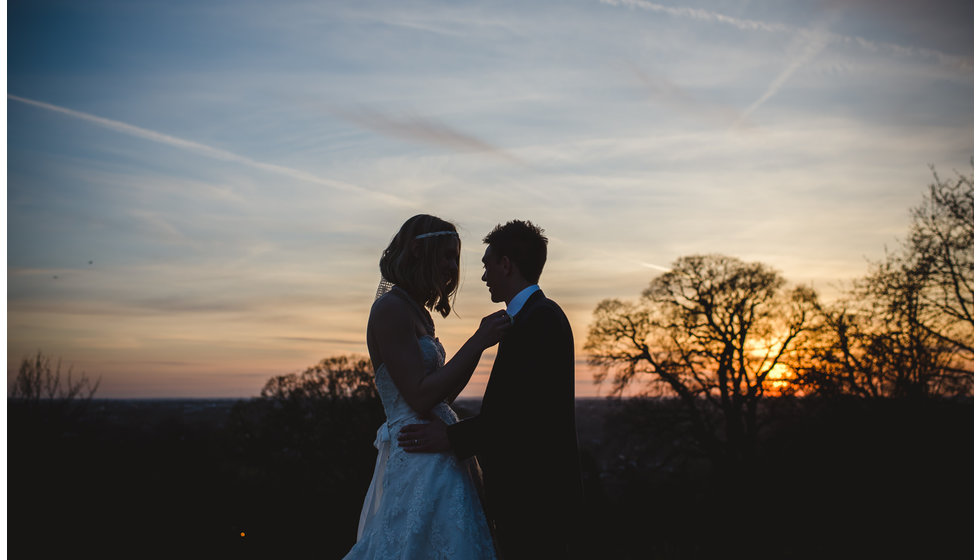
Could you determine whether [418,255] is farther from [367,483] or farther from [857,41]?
[367,483]

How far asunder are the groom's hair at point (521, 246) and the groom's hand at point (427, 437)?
0.89 meters

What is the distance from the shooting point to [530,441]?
10.5ft

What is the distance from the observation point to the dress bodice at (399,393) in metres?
3.51

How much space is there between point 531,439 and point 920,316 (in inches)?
Result: 770

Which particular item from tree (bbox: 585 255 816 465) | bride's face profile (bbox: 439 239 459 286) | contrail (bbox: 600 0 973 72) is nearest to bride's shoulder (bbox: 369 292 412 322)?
bride's face profile (bbox: 439 239 459 286)

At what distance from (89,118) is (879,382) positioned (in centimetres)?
2222

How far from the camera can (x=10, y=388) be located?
2745cm

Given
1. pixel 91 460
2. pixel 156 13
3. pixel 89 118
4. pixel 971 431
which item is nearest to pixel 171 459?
pixel 91 460

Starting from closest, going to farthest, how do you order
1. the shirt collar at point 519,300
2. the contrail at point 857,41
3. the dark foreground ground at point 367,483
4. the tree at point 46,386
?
the shirt collar at point 519,300 → the contrail at point 857,41 → the dark foreground ground at point 367,483 → the tree at point 46,386

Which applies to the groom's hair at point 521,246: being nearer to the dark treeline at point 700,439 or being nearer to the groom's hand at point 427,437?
the groom's hand at point 427,437

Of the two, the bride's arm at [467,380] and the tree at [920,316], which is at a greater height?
the tree at [920,316]

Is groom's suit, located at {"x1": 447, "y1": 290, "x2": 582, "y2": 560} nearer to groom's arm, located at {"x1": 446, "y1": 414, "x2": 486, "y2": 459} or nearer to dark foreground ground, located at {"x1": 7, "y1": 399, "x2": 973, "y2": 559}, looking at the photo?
groom's arm, located at {"x1": 446, "y1": 414, "x2": 486, "y2": 459}

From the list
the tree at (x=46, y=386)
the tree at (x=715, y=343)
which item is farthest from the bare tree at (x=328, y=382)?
the tree at (x=46, y=386)

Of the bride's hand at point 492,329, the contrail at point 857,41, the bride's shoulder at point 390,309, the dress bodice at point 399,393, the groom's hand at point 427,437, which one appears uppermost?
the contrail at point 857,41
